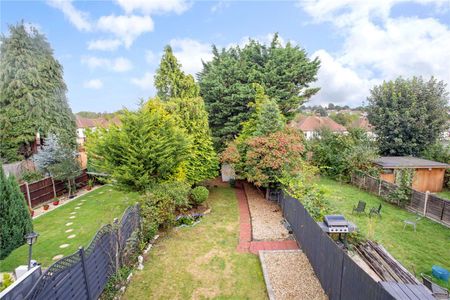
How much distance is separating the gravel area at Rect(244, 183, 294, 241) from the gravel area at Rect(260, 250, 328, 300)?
1411 mm

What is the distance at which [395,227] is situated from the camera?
10344mm

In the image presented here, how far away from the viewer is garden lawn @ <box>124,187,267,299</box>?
6293mm

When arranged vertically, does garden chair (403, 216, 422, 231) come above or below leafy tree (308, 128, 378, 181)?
below

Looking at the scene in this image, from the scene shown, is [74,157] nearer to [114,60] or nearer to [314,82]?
[114,60]

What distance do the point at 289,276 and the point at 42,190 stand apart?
49.0 ft

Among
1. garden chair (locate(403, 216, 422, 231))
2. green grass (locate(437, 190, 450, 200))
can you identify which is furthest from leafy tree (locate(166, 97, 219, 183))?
green grass (locate(437, 190, 450, 200))

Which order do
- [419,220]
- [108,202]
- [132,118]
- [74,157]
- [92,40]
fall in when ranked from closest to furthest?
[132,118] < [419,220] < [92,40] < [108,202] < [74,157]

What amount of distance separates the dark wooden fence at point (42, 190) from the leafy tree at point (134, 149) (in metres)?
6.93

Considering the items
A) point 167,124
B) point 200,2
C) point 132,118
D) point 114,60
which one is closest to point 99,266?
point 132,118

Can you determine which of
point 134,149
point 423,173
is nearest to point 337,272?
point 134,149

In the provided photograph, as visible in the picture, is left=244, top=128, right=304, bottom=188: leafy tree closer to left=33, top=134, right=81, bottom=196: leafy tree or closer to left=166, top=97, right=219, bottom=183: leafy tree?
left=166, top=97, right=219, bottom=183: leafy tree

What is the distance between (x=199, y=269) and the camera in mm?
7348

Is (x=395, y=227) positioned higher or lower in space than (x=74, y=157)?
lower

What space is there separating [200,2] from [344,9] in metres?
6.69
